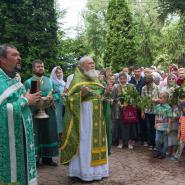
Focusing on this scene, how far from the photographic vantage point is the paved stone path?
665cm

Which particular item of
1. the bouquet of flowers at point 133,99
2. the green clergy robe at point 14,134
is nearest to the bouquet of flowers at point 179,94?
the bouquet of flowers at point 133,99

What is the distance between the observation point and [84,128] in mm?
6648

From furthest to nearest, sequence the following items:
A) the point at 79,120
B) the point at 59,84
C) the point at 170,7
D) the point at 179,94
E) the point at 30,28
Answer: the point at 170,7 → the point at 59,84 → the point at 30,28 → the point at 179,94 → the point at 79,120

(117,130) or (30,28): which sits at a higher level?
(30,28)

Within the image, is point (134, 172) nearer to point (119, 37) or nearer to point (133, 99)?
point (133, 99)

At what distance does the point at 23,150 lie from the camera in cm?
470

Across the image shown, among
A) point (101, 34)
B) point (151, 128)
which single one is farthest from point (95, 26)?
point (151, 128)

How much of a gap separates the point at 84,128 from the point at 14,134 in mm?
2188

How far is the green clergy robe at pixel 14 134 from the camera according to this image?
4504mm

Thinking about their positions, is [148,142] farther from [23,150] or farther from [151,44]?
[151,44]

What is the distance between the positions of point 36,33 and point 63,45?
1.69m

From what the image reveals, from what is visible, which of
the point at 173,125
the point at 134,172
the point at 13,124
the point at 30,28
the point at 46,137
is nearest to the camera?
the point at 13,124

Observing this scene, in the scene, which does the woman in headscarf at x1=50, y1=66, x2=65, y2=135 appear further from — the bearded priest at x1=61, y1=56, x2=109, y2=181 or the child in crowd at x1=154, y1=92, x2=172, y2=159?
the bearded priest at x1=61, y1=56, x2=109, y2=181

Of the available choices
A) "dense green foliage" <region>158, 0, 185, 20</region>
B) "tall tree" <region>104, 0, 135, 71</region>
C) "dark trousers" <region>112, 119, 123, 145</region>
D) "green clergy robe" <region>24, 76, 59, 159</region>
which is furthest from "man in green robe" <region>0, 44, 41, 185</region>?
"tall tree" <region>104, 0, 135, 71</region>
